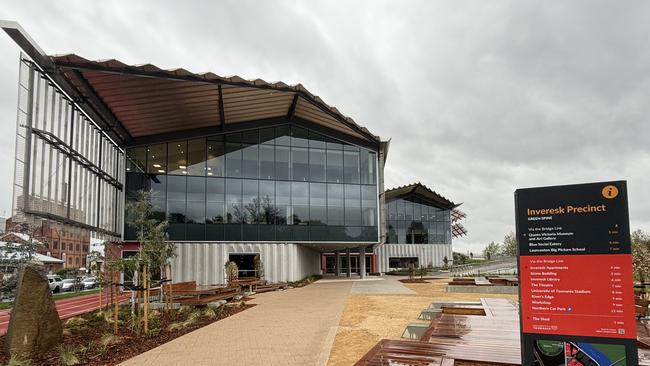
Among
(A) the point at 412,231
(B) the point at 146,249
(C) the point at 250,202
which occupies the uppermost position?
(C) the point at 250,202

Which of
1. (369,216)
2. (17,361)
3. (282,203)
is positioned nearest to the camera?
(17,361)

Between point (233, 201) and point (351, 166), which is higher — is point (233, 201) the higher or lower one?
the lower one

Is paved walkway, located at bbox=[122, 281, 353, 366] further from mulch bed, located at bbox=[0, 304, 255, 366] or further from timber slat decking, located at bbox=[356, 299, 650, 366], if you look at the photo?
timber slat decking, located at bbox=[356, 299, 650, 366]

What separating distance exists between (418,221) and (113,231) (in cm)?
3592

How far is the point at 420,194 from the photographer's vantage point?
172 ft

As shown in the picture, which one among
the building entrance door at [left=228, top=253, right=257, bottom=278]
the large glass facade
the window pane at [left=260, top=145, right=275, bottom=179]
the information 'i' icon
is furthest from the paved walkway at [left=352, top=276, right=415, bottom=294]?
the large glass facade

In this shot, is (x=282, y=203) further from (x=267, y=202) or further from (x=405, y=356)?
(x=405, y=356)

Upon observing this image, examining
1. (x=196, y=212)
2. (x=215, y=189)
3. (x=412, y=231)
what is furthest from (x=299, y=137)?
(x=412, y=231)

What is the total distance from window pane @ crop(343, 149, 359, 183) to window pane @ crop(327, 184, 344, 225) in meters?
1.20

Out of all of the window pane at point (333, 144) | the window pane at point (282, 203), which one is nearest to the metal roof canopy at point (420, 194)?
the window pane at point (333, 144)

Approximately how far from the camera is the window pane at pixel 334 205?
103ft

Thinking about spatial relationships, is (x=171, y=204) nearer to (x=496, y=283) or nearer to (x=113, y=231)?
(x=113, y=231)

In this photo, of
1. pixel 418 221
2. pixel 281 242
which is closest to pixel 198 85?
pixel 281 242

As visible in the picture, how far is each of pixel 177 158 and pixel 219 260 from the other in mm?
7320
